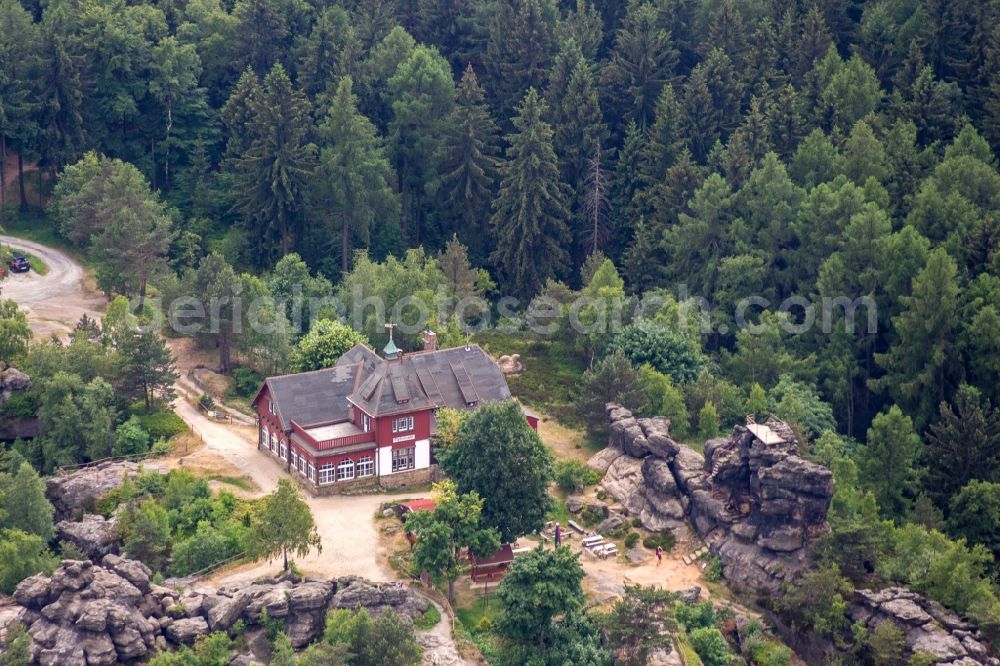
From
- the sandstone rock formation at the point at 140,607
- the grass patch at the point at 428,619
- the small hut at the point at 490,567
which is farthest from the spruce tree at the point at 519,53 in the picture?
the sandstone rock formation at the point at 140,607

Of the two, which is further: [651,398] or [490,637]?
[651,398]

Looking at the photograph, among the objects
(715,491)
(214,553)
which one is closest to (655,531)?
(715,491)

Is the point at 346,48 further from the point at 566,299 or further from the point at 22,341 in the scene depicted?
the point at 22,341

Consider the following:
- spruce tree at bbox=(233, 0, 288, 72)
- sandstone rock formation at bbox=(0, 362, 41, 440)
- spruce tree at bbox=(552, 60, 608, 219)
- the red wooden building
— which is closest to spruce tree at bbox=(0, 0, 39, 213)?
spruce tree at bbox=(233, 0, 288, 72)

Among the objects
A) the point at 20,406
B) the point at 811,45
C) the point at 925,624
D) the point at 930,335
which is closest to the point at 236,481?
the point at 20,406

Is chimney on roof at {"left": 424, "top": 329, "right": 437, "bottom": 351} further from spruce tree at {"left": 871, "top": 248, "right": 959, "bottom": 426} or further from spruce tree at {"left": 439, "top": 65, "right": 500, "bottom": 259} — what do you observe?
spruce tree at {"left": 439, "top": 65, "right": 500, "bottom": 259}

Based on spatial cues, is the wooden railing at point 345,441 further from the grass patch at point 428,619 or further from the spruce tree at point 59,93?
the spruce tree at point 59,93

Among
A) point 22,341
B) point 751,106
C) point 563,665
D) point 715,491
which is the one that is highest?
point 751,106
